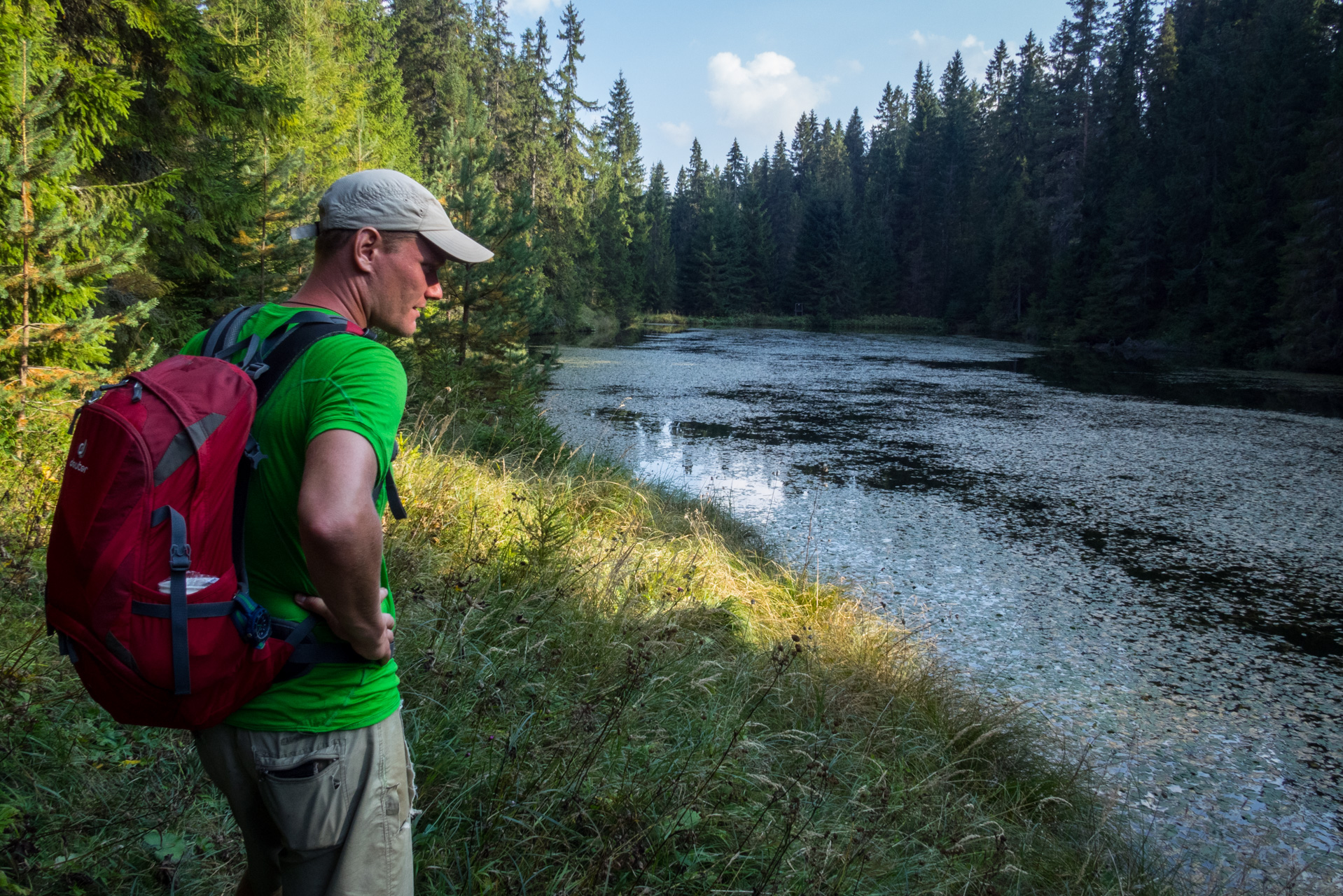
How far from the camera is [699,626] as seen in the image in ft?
14.0

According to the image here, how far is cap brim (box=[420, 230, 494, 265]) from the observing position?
4.72 ft

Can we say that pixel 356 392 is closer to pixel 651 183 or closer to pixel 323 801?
pixel 323 801

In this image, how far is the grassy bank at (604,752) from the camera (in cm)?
209

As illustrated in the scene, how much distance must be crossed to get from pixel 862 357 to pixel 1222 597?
22.9 meters

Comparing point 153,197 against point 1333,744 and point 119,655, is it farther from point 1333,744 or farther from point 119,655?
point 1333,744

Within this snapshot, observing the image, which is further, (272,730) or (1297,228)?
(1297,228)

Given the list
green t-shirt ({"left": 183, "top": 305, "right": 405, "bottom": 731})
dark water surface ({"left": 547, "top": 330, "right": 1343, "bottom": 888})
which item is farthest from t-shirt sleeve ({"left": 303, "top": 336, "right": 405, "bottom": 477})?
dark water surface ({"left": 547, "top": 330, "right": 1343, "bottom": 888})

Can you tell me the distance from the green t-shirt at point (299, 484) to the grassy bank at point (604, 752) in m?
0.95

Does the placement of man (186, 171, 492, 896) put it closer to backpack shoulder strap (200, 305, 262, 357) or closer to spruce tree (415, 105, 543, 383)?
backpack shoulder strap (200, 305, 262, 357)

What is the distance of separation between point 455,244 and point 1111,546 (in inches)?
292

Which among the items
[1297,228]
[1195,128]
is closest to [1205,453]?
[1297,228]

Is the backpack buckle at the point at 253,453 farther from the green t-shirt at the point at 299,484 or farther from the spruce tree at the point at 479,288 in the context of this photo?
the spruce tree at the point at 479,288

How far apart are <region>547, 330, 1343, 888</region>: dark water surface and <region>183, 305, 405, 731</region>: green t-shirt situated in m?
3.56

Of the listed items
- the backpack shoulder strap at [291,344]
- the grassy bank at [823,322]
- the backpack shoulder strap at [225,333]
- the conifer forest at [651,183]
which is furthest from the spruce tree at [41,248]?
the grassy bank at [823,322]
